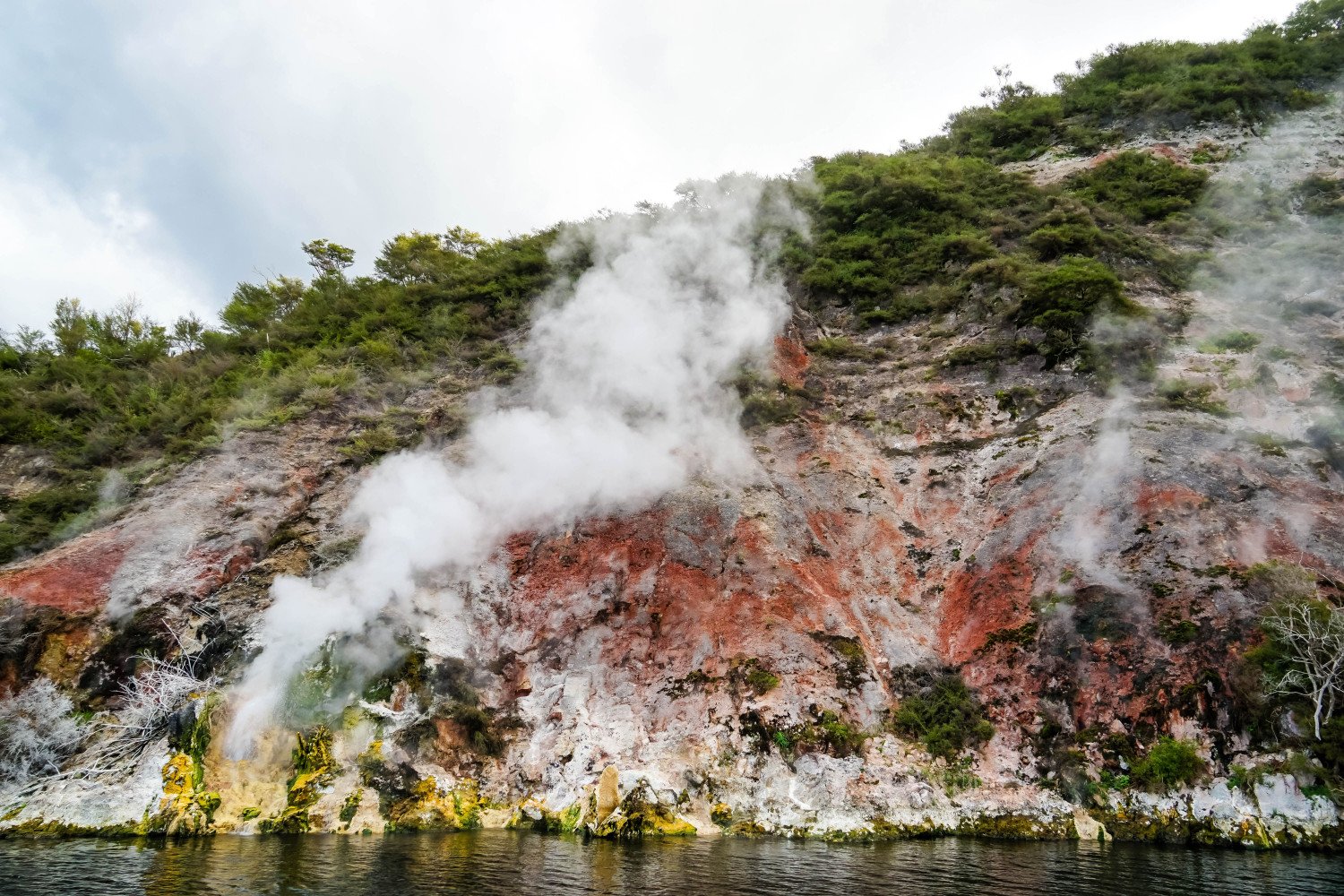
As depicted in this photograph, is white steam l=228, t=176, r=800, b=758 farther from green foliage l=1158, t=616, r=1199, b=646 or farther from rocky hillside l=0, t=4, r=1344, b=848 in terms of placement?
green foliage l=1158, t=616, r=1199, b=646

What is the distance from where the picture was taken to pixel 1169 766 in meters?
14.8

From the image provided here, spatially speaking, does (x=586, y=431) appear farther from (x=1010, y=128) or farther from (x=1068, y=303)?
(x=1010, y=128)

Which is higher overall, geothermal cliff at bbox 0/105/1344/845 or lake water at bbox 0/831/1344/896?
geothermal cliff at bbox 0/105/1344/845

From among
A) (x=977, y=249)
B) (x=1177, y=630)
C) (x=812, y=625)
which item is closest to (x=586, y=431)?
(x=812, y=625)

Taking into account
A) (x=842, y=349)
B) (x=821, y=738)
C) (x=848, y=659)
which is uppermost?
(x=842, y=349)

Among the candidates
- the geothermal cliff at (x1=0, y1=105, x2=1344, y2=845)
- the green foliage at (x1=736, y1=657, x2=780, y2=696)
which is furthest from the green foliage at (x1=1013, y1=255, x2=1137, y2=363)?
the green foliage at (x1=736, y1=657, x2=780, y2=696)

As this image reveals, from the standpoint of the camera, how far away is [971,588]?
1992 centimetres

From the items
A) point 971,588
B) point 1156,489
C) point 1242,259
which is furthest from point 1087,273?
point 971,588

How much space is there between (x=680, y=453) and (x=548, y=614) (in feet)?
21.3

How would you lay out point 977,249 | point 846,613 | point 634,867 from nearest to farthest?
point 634,867, point 846,613, point 977,249

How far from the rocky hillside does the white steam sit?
69 centimetres

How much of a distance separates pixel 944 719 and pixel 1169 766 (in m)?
4.35

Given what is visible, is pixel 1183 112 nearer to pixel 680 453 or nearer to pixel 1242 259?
pixel 1242 259

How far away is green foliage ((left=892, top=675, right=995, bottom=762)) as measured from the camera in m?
16.8
